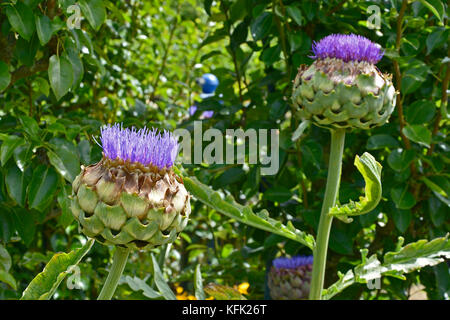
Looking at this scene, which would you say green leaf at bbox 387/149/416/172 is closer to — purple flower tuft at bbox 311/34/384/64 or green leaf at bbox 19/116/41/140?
purple flower tuft at bbox 311/34/384/64

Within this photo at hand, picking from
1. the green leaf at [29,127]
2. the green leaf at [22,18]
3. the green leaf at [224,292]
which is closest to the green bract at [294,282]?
the green leaf at [224,292]

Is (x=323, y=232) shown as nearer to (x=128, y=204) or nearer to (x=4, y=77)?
(x=128, y=204)

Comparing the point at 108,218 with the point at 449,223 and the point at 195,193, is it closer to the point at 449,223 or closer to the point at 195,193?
the point at 195,193

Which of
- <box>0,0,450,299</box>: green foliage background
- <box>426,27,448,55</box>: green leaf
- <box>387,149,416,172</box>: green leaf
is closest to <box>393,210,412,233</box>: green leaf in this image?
<box>0,0,450,299</box>: green foliage background

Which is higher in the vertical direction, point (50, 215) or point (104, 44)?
point (104, 44)

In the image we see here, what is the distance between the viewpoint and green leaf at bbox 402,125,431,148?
135 cm

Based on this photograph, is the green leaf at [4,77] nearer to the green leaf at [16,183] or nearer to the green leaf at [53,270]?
the green leaf at [16,183]

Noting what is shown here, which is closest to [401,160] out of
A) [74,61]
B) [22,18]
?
[74,61]

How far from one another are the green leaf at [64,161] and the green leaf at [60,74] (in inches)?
4.2

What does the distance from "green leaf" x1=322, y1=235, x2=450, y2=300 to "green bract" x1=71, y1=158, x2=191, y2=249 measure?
14.2 inches

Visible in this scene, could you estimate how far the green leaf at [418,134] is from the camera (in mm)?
1352
